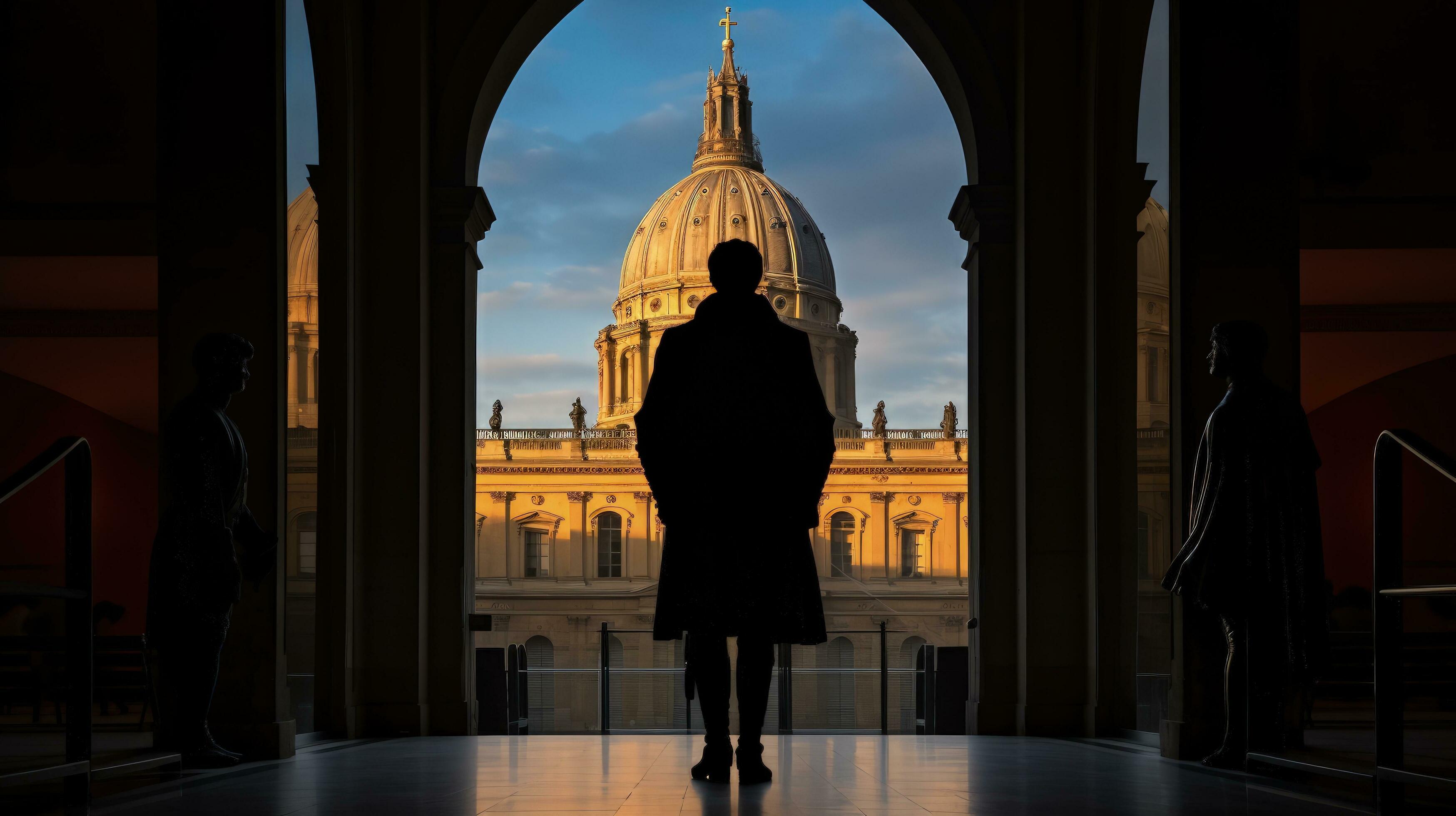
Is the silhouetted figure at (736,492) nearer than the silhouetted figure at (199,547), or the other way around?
the silhouetted figure at (736,492)

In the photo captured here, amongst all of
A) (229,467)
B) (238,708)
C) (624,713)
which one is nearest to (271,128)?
(229,467)

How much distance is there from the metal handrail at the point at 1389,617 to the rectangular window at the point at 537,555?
202 ft

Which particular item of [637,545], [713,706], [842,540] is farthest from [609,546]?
[713,706]

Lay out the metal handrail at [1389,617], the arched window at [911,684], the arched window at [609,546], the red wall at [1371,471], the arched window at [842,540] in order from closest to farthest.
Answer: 1. the metal handrail at [1389,617]
2. the red wall at [1371,471]
3. the arched window at [911,684]
4. the arched window at [842,540]
5. the arched window at [609,546]

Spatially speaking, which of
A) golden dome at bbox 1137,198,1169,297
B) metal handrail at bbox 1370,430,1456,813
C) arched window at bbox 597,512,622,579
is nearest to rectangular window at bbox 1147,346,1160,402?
golden dome at bbox 1137,198,1169,297

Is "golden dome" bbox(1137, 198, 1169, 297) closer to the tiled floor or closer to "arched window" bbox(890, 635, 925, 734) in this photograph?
the tiled floor

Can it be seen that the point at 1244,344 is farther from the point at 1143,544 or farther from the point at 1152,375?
the point at 1143,544

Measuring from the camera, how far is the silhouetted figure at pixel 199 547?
4883 millimetres

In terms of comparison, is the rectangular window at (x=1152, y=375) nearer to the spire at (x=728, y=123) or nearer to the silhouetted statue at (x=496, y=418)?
the silhouetted statue at (x=496, y=418)

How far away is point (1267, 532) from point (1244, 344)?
0.69 meters

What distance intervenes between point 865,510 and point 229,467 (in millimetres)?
58462

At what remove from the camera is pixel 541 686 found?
31.3 metres

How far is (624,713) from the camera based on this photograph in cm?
4812

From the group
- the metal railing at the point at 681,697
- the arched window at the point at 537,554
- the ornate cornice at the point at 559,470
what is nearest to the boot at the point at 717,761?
the metal railing at the point at 681,697
